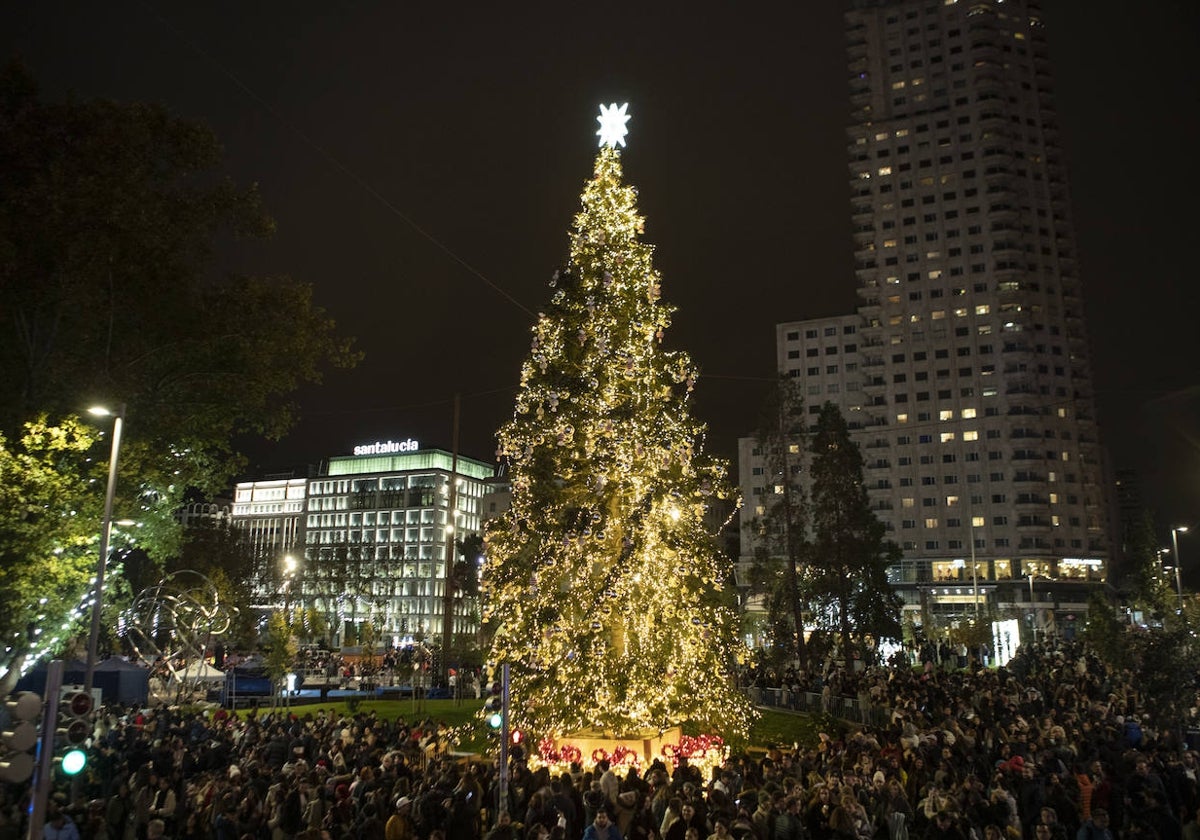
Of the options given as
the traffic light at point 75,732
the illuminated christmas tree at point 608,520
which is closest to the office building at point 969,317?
the illuminated christmas tree at point 608,520

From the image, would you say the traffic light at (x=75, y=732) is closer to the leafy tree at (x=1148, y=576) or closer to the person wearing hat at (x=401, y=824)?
the person wearing hat at (x=401, y=824)

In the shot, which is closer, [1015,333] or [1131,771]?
[1131,771]

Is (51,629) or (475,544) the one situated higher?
(475,544)

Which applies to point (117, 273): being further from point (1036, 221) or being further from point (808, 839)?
point (1036, 221)

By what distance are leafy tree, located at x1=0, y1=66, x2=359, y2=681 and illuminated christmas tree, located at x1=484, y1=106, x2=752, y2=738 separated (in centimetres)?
740

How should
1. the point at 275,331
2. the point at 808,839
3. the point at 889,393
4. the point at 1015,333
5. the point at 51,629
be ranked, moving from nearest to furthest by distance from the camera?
the point at 808,839
the point at 51,629
the point at 275,331
the point at 1015,333
the point at 889,393

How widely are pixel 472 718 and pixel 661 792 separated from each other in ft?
59.2

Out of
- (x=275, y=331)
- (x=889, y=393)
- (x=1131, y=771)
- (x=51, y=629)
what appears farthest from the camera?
(x=889, y=393)

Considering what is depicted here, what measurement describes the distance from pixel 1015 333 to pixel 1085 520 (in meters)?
22.2

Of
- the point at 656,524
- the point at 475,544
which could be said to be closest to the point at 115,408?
the point at 656,524

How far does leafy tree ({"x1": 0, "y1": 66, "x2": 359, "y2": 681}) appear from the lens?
19.1 meters

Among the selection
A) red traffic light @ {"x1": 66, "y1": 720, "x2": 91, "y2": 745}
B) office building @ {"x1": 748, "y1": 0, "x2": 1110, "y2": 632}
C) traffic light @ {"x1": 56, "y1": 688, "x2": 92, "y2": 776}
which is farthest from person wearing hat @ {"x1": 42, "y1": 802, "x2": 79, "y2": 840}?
office building @ {"x1": 748, "y1": 0, "x2": 1110, "y2": 632}

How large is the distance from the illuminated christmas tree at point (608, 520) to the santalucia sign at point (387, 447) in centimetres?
15442

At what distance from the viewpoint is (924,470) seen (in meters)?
105
